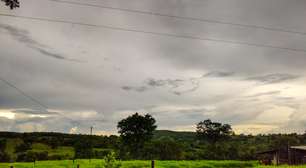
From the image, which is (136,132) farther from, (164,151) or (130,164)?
(130,164)

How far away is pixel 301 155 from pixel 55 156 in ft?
250

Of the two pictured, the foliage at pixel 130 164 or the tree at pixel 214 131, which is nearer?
the foliage at pixel 130 164

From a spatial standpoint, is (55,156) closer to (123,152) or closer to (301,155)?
(123,152)

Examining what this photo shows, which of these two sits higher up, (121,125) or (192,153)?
(121,125)

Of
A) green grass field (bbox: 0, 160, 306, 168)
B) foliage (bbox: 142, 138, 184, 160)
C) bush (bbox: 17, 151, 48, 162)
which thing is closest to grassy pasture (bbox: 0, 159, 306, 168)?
green grass field (bbox: 0, 160, 306, 168)

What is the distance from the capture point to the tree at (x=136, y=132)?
13538 centimetres

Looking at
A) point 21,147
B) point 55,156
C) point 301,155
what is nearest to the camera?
point 301,155

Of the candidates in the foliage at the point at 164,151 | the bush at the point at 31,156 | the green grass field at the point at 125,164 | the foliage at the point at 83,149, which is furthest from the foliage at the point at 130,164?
the foliage at the point at 164,151

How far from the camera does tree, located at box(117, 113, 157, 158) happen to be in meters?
135

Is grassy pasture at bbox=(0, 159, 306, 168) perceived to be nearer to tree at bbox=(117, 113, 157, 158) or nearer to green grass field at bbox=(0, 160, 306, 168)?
green grass field at bbox=(0, 160, 306, 168)

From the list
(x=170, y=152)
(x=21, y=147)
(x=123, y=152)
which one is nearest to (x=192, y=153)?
(x=170, y=152)

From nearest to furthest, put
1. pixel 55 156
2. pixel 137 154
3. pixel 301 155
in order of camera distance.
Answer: pixel 301 155
pixel 55 156
pixel 137 154

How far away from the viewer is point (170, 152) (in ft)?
460

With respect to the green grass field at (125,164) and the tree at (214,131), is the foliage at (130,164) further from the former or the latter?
the tree at (214,131)
